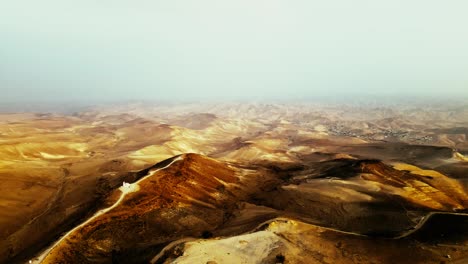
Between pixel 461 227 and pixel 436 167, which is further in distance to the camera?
pixel 436 167

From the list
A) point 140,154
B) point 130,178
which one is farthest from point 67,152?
point 130,178

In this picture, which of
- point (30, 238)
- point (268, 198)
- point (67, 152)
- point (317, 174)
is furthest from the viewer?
point (67, 152)

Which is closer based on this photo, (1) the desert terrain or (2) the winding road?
(2) the winding road

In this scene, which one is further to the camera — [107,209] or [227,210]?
[227,210]

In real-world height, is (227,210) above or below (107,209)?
below

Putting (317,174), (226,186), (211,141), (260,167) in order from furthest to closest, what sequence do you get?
1. (211,141)
2. (260,167)
3. (317,174)
4. (226,186)

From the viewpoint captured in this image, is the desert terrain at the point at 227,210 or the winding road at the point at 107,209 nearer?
the winding road at the point at 107,209

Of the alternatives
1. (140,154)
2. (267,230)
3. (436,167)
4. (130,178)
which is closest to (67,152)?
(140,154)

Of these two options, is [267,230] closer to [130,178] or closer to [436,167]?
[130,178]

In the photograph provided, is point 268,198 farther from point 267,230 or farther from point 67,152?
point 67,152
